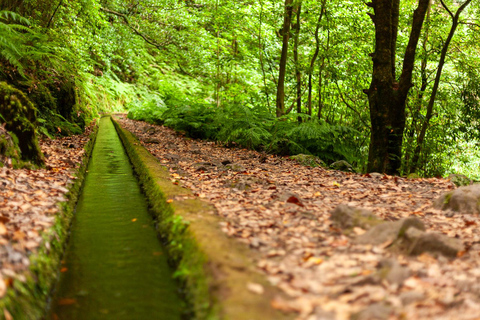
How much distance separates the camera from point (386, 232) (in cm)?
275

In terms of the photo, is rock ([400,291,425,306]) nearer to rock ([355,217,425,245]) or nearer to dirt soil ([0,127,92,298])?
rock ([355,217,425,245])

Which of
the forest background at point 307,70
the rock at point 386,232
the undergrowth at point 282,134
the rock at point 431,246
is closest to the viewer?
the rock at point 431,246

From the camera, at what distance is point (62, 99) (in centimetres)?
914

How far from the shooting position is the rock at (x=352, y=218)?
304cm

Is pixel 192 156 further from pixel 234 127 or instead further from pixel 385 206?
pixel 385 206

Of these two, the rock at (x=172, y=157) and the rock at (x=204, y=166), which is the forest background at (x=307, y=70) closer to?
the rock at (x=172, y=157)

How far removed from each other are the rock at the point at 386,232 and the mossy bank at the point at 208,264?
96 centimetres

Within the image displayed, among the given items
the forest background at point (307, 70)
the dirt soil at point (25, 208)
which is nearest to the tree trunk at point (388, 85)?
the forest background at point (307, 70)

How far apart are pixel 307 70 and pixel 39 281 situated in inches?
358

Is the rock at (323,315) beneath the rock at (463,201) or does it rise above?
beneath

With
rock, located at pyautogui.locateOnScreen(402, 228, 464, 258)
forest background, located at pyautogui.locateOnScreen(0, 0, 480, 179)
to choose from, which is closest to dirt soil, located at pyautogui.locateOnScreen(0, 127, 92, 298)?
forest background, located at pyautogui.locateOnScreen(0, 0, 480, 179)

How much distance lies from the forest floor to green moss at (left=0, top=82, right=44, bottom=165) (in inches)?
12.4

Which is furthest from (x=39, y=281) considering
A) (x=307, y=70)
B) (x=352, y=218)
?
(x=307, y=70)

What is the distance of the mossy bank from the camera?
189cm
